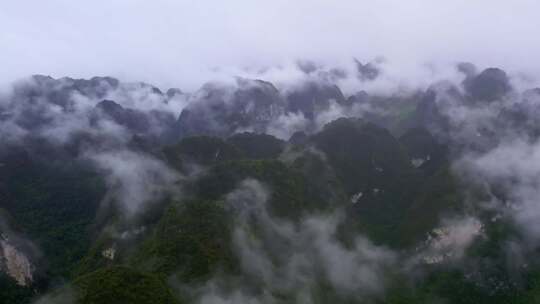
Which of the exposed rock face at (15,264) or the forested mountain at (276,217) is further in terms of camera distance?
the exposed rock face at (15,264)

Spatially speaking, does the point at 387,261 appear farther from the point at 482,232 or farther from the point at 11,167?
the point at 11,167

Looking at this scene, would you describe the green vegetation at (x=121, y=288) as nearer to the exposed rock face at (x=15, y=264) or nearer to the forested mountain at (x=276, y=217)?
the forested mountain at (x=276, y=217)

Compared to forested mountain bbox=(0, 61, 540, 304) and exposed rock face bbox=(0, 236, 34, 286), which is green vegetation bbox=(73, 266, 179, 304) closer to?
forested mountain bbox=(0, 61, 540, 304)

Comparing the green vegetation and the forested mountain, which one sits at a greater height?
the green vegetation

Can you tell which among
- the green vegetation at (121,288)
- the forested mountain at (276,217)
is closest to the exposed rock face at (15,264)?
the forested mountain at (276,217)

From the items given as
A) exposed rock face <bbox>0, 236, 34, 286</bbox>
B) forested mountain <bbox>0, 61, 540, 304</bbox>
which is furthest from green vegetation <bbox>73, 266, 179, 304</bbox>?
exposed rock face <bbox>0, 236, 34, 286</bbox>

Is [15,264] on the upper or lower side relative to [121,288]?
lower

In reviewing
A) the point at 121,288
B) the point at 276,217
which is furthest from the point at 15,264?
the point at 276,217

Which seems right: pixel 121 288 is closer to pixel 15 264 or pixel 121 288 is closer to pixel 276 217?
pixel 15 264
